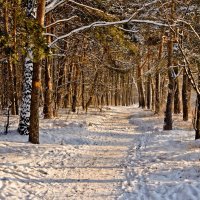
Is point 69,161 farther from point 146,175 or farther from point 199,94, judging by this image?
point 199,94

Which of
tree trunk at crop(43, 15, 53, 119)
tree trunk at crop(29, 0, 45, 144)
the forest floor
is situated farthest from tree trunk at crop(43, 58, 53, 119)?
tree trunk at crop(29, 0, 45, 144)

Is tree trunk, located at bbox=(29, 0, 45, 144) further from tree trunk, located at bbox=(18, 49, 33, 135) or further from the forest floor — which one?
tree trunk, located at bbox=(18, 49, 33, 135)

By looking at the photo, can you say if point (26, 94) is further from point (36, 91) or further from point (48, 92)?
point (48, 92)

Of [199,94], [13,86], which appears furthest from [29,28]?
[13,86]

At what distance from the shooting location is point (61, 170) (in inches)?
399

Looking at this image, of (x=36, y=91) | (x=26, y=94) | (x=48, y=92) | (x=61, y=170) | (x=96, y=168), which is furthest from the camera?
(x=48, y=92)

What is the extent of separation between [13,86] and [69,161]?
39.4 feet

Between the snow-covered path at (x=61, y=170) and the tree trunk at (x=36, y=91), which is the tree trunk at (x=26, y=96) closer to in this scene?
the tree trunk at (x=36, y=91)

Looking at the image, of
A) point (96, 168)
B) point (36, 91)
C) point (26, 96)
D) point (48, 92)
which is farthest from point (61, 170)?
point (48, 92)

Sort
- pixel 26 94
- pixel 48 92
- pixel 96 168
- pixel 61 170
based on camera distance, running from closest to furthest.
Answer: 1. pixel 61 170
2. pixel 96 168
3. pixel 26 94
4. pixel 48 92

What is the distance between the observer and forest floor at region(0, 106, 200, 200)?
8.05 meters

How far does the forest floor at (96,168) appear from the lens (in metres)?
8.05

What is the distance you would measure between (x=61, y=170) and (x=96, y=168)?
1072 mm

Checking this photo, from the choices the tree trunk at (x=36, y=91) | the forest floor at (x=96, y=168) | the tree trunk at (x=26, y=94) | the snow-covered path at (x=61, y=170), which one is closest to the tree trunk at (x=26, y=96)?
the tree trunk at (x=26, y=94)
